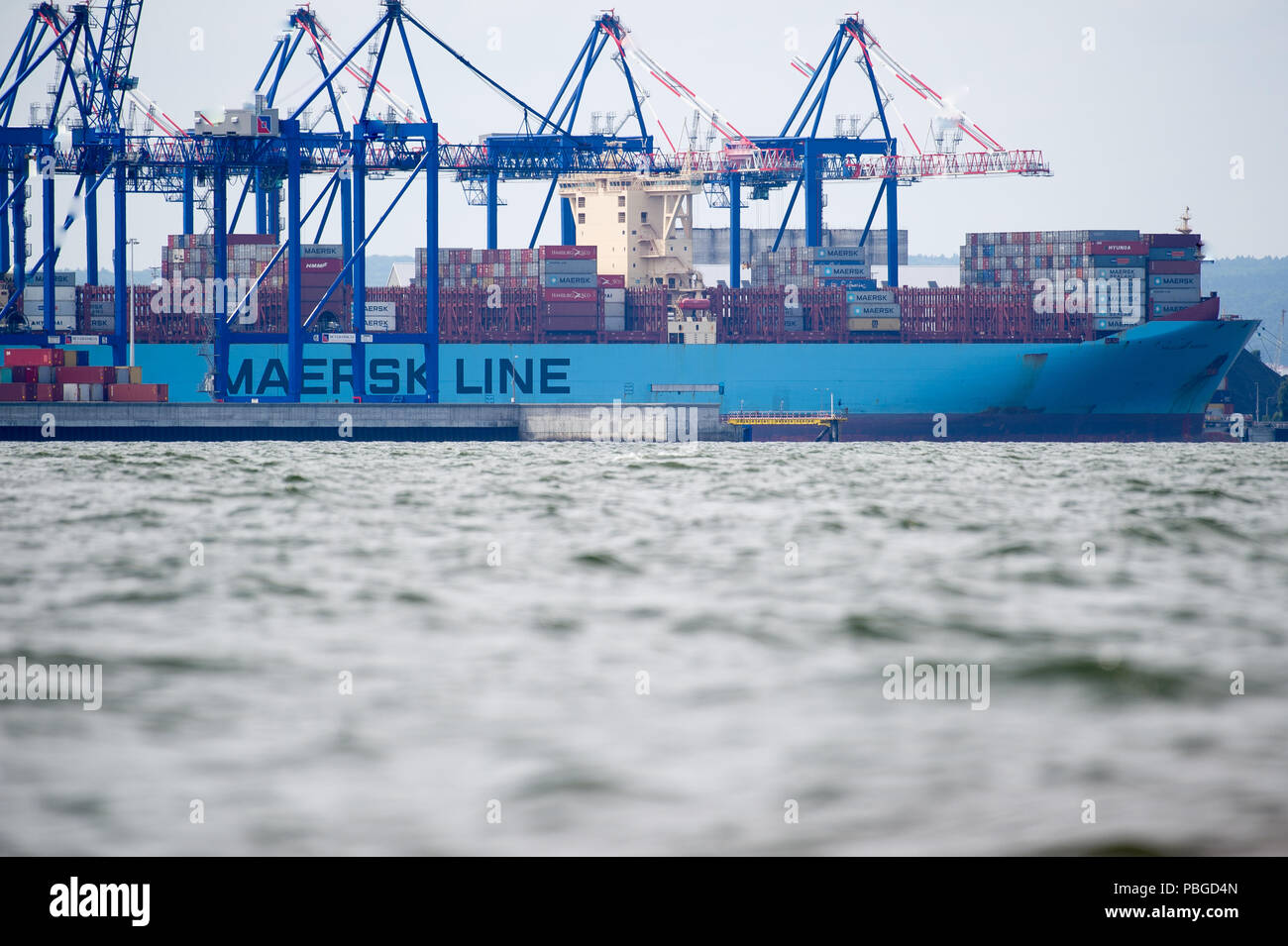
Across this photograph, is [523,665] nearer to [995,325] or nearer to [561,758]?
[561,758]

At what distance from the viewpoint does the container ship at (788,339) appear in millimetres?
68125

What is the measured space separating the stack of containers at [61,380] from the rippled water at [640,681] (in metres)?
38.8

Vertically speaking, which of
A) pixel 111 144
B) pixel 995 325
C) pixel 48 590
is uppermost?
pixel 111 144

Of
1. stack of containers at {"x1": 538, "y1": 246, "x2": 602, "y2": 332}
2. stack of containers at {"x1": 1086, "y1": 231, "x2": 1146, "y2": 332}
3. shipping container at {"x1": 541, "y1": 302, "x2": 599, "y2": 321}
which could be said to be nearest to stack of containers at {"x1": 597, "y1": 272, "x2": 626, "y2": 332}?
stack of containers at {"x1": 538, "y1": 246, "x2": 602, "y2": 332}

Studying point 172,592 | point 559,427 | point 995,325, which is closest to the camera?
point 172,592

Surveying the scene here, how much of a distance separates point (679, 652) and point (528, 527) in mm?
10560

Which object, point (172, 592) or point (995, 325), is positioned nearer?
point (172, 592)

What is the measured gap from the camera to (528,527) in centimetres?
2250

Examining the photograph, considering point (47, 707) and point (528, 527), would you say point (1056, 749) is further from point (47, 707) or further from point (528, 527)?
point (528, 527)

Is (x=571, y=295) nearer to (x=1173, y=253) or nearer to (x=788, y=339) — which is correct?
(x=788, y=339)

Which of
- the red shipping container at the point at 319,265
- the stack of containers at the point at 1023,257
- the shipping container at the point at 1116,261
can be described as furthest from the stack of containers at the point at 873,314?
the red shipping container at the point at 319,265
